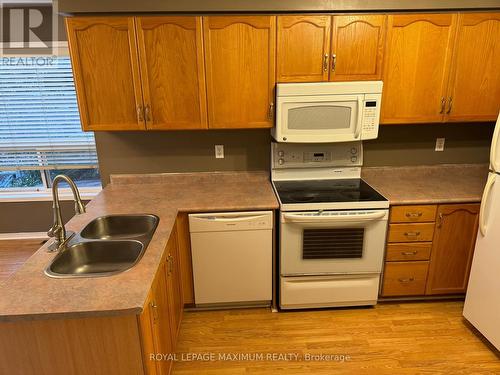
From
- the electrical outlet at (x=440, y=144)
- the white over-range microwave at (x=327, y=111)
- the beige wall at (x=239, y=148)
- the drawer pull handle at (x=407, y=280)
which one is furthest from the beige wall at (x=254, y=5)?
the drawer pull handle at (x=407, y=280)

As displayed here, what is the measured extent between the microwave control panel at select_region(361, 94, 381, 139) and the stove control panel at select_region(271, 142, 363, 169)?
291mm

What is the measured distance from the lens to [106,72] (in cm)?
221

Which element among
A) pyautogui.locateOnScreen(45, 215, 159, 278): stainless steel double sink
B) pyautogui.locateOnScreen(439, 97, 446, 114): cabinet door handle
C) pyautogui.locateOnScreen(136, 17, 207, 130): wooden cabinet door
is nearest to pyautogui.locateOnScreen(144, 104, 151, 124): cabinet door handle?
pyautogui.locateOnScreen(136, 17, 207, 130): wooden cabinet door

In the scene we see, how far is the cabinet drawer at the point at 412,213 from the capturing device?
228 cm

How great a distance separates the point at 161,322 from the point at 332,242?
1.21m

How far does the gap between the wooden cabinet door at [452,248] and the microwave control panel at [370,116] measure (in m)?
0.69

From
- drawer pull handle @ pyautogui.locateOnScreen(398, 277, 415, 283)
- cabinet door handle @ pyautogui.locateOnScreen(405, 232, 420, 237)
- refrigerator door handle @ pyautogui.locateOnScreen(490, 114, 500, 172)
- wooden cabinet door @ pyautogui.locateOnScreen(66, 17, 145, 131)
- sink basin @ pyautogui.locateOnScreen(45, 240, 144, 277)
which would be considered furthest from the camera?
drawer pull handle @ pyautogui.locateOnScreen(398, 277, 415, 283)

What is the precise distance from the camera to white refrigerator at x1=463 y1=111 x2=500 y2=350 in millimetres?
1909

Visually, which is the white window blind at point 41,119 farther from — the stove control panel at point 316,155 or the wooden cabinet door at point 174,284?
the stove control panel at point 316,155

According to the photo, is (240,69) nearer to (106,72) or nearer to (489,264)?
(106,72)

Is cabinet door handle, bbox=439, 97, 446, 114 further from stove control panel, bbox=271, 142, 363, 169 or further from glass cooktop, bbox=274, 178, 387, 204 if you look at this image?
glass cooktop, bbox=274, 178, 387, 204

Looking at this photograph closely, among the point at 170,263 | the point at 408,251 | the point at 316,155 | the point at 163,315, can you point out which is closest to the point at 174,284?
the point at 170,263

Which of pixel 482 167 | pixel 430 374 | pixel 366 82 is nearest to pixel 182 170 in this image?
pixel 366 82

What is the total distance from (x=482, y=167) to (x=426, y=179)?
1.74 ft
